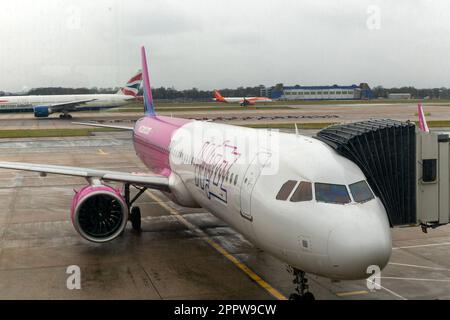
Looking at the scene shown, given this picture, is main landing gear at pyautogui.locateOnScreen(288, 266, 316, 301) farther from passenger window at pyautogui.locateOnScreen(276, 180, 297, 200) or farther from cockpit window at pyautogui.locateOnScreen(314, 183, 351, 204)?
cockpit window at pyautogui.locateOnScreen(314, 183, 351, 204)

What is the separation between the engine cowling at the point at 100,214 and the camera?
1605 centimetres

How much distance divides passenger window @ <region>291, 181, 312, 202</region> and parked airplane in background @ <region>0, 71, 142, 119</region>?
79166 mm

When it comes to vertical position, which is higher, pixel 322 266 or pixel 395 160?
pixel 395 160

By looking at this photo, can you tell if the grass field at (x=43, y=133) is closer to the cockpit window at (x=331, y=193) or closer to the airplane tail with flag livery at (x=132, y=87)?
the airplane tail with flag livery at (x=132, y=87)

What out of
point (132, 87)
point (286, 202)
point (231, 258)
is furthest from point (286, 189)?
point (132, 87)

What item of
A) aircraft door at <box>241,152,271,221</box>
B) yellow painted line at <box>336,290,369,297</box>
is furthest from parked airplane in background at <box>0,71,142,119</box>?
yellow painted line at <box>336,290,369,297</box>

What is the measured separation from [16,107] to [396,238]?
78.5 meters

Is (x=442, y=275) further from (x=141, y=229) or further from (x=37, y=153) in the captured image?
(x=37, y=153)

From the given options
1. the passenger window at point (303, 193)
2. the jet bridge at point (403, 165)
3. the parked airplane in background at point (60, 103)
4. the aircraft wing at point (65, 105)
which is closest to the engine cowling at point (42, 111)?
the parked airplane in background at point (60, 103)

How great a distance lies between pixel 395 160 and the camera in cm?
1209

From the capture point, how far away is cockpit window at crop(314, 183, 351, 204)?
33.7 ft

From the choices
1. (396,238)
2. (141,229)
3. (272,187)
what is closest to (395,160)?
(272,187)

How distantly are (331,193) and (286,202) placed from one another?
90 cm

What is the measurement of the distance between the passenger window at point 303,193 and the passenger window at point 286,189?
0.49 ft
